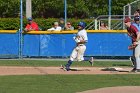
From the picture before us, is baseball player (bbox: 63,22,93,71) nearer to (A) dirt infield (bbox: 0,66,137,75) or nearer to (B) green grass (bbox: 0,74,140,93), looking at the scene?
(A) dirt infield (bbox: 0,66,137,75)

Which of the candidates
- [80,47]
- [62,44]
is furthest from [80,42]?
[62,44]

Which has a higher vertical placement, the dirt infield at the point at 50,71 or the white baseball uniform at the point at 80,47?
the white baseball uniform at the point at 80,47

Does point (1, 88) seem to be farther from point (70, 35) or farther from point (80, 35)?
point (70, 35)

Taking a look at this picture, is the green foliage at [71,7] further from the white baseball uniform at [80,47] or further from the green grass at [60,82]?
the green grass at [60,82]

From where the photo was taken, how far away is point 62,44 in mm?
23406

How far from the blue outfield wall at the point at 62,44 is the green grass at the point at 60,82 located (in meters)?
7.91

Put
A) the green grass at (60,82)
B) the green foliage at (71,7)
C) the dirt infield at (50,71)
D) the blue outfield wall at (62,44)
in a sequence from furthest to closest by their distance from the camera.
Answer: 1. the green foliage at (71,7)
2. the blue outfield wall at (62,44)
3. the dirt infield at (50,71)
4. the green grass at (60,82)

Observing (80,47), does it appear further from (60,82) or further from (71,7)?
(71,7)

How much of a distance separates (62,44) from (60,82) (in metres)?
9.87

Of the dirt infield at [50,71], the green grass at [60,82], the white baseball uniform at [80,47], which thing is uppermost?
the white baseball uniform at [80,47]

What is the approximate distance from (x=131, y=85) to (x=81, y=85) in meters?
1.31

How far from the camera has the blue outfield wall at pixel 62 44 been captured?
23.3 meters

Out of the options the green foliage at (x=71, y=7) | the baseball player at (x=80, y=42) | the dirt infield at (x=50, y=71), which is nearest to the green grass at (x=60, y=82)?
the dirt infield at (x=50, y=71)

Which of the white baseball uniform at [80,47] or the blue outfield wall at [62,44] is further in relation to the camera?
the blue outfield wall at [62,44]
